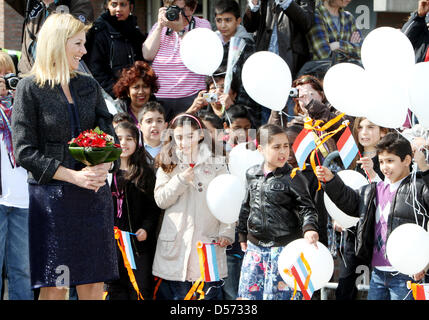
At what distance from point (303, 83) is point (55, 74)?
7.26ft

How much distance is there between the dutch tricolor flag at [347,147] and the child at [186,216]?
3.02 feet

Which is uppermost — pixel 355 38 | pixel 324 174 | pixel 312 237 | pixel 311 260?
pixel 355 38

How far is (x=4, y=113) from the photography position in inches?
190

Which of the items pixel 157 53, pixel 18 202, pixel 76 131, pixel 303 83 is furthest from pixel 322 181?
pixel 157 53

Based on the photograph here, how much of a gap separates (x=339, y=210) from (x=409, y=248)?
0.66m

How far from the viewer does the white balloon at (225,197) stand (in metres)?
4.70

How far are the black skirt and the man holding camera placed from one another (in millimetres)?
2549

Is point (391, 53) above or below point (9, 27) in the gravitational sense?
above

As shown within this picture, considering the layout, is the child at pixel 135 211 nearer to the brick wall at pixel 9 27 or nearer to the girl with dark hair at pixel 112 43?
the girl with dark hair at pixel 112 43

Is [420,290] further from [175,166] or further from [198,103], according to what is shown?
[198,103]

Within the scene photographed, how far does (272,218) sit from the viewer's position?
14.9ft

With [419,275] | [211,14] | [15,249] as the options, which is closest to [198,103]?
[15,249]

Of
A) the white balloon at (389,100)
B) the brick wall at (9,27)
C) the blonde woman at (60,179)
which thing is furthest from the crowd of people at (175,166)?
the brick wall at (9,27)

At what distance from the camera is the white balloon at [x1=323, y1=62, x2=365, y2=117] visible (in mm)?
4363
